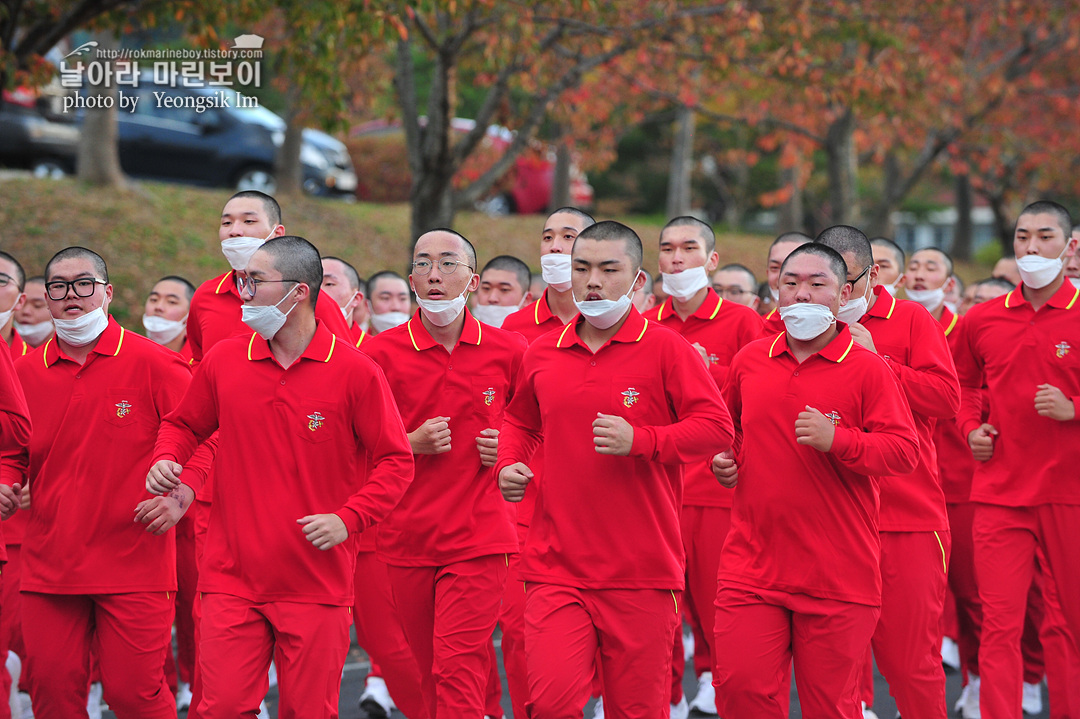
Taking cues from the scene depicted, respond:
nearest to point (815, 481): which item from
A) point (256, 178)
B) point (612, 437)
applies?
point (612, 437)

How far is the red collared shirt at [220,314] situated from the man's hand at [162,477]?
1.60 meters

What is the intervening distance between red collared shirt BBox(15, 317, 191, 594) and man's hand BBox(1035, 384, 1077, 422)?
4.48 metres

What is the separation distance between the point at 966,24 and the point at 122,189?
503 inches

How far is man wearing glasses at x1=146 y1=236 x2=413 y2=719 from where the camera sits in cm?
482

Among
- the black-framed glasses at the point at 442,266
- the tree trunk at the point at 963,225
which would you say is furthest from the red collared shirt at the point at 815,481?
the tree trunk at the point at 963,225

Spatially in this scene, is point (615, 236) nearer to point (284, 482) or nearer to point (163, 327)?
point (284, 482)

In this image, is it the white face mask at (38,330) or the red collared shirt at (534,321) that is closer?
the red collared shirt at (534,321)

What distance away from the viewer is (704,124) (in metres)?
26.6

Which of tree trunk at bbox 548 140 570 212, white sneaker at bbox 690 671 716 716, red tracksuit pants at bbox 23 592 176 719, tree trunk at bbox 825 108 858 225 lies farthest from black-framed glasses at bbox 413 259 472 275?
tree trunk at bbox 548 140 570 212

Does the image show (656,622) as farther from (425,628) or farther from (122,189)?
(122,189)

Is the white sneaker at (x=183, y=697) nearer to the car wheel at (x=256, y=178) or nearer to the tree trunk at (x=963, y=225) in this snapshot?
the car wheel at (x=256, y=178)

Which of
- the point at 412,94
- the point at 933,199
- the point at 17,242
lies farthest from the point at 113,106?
the point at 933,199

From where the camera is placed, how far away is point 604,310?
5.10 metres

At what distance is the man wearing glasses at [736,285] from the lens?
27.7ft
